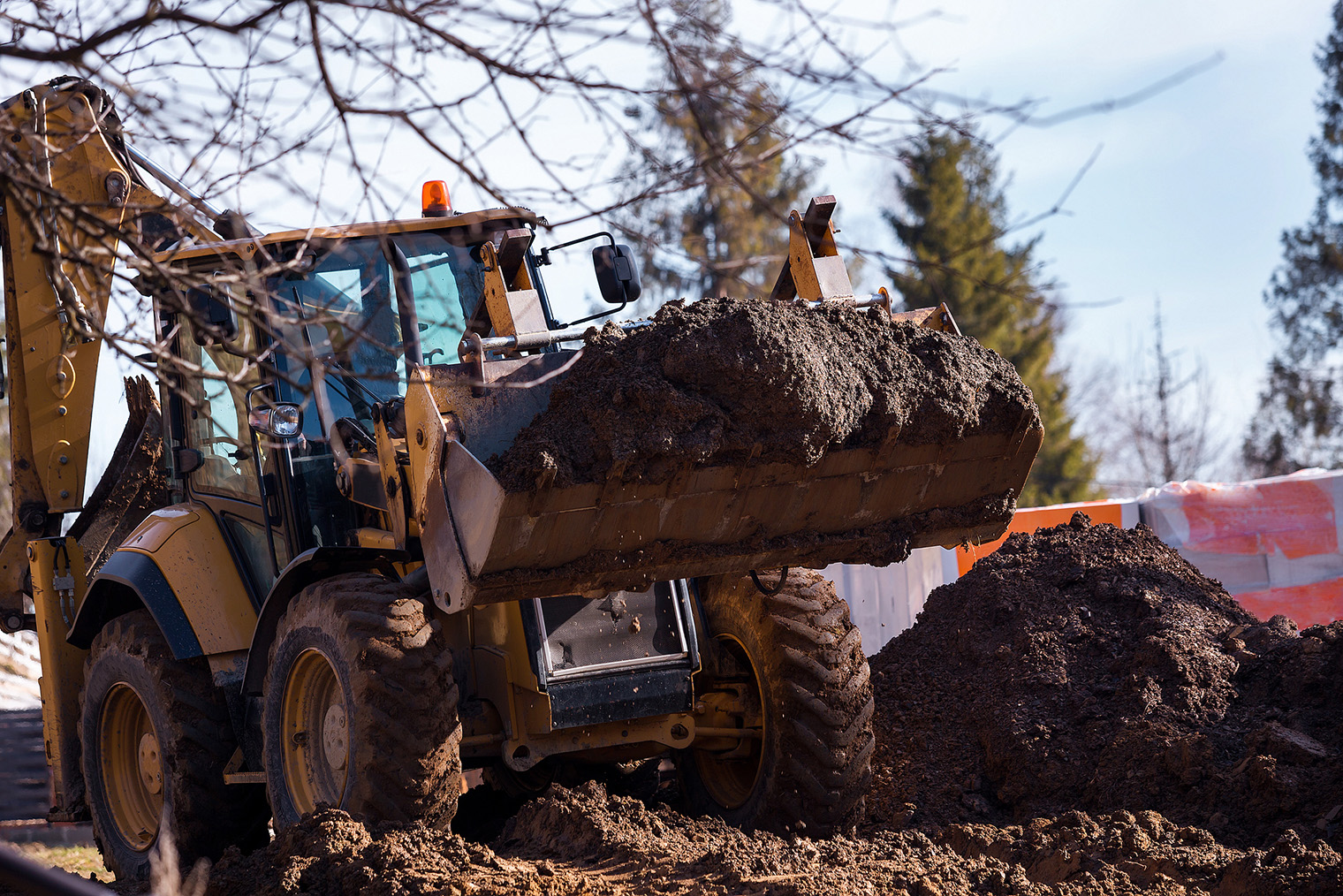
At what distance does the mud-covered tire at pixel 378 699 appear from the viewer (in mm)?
4492

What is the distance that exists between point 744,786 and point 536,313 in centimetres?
245

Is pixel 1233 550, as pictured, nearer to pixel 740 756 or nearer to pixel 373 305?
pixel 740 756

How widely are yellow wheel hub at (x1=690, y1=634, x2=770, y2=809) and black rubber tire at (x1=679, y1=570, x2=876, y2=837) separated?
0.30 ft

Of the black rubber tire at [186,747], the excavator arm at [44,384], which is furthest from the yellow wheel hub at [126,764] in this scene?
the excavator arm at [44,384]

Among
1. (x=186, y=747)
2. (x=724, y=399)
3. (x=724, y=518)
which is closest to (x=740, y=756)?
(x=724, y=518)

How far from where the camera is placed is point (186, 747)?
18.0 ft

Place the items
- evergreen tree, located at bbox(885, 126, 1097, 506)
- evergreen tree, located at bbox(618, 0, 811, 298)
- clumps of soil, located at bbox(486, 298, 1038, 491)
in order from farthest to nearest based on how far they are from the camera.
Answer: evergreen tree, located at bbox(885, 126, 1097, 506)
clumps of soil, located at bbox(486, 298, 1038, 491)
evergreen tree, located at bbox(618, 0, 811, 298)

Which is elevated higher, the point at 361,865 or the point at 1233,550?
the point at 1233,550

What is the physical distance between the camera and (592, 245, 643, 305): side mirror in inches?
213

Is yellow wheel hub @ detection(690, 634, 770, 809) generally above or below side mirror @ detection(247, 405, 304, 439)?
below

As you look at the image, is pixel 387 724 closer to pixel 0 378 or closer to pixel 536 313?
pixel 536 313

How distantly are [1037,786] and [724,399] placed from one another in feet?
9.93

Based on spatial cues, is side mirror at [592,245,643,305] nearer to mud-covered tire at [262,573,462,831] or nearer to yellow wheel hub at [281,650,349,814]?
mud-covered tire at [262,573,462,831]

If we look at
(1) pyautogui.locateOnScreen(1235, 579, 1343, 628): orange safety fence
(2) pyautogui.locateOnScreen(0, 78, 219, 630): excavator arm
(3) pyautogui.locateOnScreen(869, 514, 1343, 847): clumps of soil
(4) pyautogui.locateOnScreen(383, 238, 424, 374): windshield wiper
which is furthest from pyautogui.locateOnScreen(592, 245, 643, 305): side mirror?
(1) pyautogui.locateOnScreen(1235, 579, 1343, 628): orange safety fence
